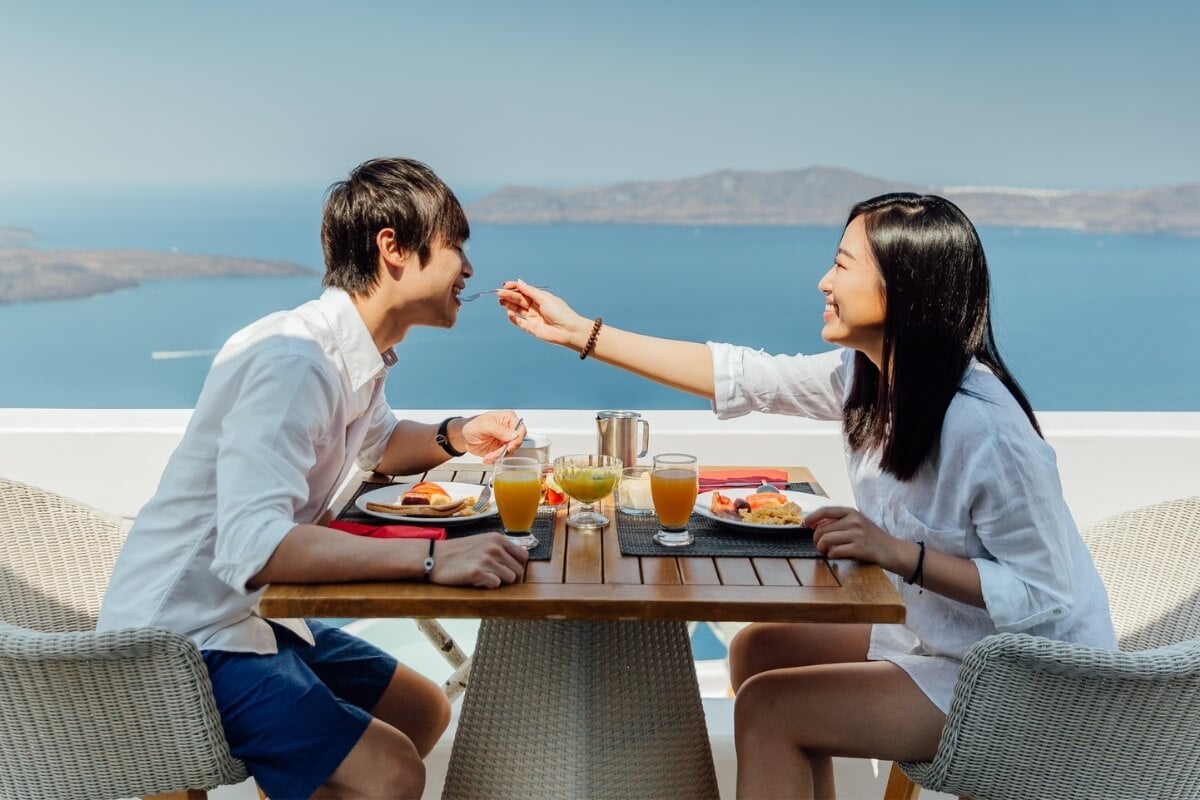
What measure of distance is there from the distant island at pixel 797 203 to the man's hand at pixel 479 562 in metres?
21.6

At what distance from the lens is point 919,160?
2411 centimetres

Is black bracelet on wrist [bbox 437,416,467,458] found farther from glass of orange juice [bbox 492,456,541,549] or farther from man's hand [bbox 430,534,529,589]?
man's hand [bbox 430,534,529,589]

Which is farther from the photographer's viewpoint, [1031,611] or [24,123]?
[24,123]

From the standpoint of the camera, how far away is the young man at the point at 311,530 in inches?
58.9

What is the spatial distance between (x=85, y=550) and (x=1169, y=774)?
1.75 m

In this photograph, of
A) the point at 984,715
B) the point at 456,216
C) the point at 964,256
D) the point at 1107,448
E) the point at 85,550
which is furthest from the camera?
the point at 1107,448

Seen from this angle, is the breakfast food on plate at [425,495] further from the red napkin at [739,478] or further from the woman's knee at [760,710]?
the woman's knee at [760,710]

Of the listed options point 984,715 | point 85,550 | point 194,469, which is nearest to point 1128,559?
point 984,715

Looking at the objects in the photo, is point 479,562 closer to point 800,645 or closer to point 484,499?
point 484,499

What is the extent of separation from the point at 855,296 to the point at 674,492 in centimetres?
44

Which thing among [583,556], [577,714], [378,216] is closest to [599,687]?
[577,714]

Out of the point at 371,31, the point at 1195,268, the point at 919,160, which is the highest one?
the point at 371,31

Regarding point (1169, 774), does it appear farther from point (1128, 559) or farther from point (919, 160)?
point (919, 160)

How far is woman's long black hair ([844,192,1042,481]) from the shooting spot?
68.4 inches
